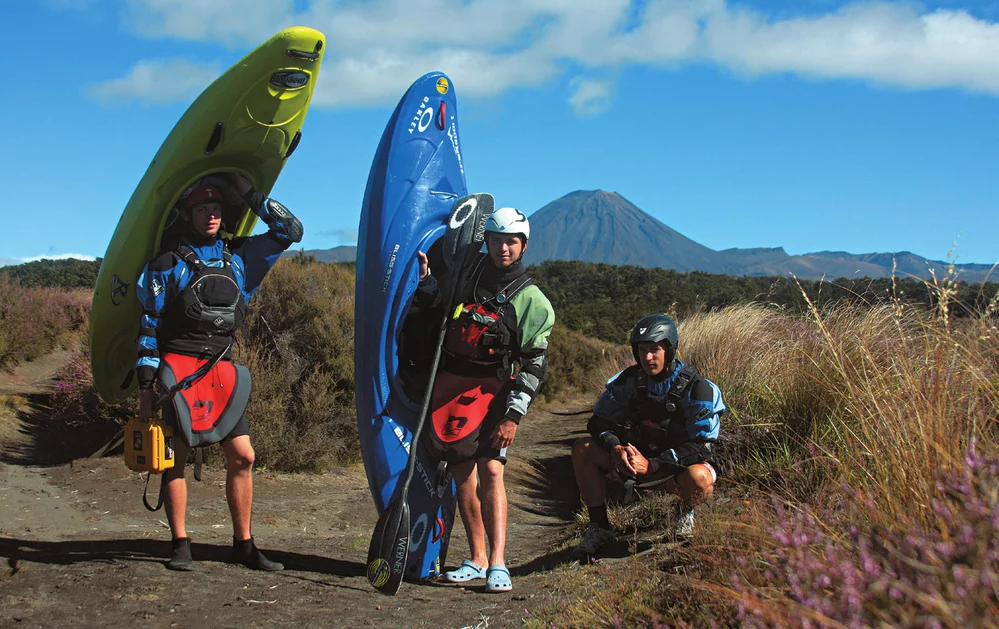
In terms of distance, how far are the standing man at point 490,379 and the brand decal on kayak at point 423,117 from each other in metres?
A: 1.09

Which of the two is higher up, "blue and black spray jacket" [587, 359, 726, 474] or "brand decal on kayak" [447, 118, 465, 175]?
"brand decal on kayak" [447, 118, 465, 175]

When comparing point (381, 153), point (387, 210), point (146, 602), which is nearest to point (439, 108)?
point (381, 153)

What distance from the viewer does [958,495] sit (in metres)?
2.15

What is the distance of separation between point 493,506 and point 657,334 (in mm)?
1246

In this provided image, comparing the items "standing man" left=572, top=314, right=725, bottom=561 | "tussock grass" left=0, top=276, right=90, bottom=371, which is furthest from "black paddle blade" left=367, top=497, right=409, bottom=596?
"tussock grass" left=0, top=276, right=90, bottom=371

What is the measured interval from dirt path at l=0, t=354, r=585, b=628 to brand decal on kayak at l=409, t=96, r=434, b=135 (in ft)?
8.34

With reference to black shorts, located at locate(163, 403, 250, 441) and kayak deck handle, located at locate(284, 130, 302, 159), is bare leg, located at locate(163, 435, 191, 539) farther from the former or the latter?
kayak deck handle, located at locate(284, 130, 302, 159)

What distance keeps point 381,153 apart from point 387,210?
396mm

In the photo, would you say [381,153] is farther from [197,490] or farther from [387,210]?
[197,490]

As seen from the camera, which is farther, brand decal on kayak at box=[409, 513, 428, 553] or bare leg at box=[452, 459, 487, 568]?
brand decal on kayak at box=[409, 513, 428, 553]

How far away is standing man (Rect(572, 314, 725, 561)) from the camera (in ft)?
14.3

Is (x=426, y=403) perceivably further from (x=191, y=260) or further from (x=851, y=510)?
(x=851, y=510)

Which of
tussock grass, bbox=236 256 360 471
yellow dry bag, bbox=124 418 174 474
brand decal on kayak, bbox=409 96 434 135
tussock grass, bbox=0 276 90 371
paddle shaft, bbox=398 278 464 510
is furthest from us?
tussock grass, bbox=0 276 90 371

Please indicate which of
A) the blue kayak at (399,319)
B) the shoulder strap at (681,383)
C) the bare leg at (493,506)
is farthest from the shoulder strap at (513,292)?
the shoulder strap at (681,383)
